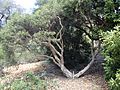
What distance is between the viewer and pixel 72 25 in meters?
11.7

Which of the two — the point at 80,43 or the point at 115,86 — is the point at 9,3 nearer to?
the point at 80,43

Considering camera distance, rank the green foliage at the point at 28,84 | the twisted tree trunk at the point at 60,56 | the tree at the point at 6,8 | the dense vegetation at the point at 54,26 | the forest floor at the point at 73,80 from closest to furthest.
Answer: the green foliage at the point at 28,84 → the forest floor at the point at 73,80 → the dense vegetation at the point at 54,26 → the twisted tree trunk at the point at 60,56 → the tree at the point at 6,8

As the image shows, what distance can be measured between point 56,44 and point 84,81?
8.27 feet

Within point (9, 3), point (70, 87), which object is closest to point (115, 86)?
point (70, 87)

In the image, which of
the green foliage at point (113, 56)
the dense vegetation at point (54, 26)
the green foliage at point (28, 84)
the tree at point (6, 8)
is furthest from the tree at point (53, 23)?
the tree at point (6, 8)

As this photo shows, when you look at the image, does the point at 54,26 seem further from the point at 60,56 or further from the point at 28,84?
the point at 28,84

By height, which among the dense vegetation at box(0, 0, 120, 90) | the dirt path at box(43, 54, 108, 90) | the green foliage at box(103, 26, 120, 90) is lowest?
the dirt path at box(43, 54, 108, 90)

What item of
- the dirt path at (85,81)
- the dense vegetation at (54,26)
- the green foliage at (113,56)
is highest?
the dense vegetation at (54,26)

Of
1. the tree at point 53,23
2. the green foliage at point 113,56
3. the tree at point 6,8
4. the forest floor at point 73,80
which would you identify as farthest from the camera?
the tree at point 6,8

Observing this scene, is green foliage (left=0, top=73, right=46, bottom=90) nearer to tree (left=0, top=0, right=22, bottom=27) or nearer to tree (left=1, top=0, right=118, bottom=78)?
tree (left=1, top=0, right=118, bottom=78)

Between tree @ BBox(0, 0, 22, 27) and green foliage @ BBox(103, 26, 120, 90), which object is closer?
green foliage @ BBox(103, 26, 120, 90)

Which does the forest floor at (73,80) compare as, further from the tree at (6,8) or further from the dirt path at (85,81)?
the tree at (6,8)

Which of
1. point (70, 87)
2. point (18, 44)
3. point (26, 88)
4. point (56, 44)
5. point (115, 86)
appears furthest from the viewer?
point (56, 44)

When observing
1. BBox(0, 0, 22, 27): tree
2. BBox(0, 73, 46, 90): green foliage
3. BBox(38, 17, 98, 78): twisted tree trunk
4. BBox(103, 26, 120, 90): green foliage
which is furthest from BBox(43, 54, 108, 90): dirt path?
BBox(0, 0, 22, 27): tree
